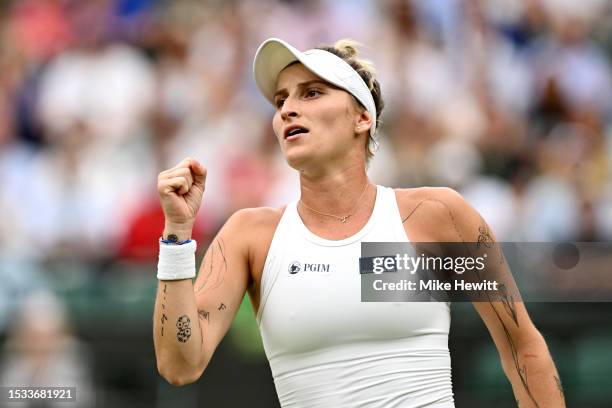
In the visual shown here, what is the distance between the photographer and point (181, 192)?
13.1 feet

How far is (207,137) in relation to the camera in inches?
377

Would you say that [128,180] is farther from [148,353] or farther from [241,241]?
[241,241]

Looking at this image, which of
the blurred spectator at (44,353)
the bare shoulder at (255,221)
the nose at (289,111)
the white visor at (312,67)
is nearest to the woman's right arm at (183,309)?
the bare shoulder at (255,221)

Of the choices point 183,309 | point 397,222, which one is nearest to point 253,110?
point 397,222

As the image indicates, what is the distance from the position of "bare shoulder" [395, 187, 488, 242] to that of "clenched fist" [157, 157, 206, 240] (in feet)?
2.90

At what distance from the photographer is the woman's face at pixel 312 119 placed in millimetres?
4457

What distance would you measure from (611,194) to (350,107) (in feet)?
14.6

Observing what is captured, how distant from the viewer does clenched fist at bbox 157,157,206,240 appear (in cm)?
394

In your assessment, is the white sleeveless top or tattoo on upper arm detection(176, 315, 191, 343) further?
the white sleeveless top

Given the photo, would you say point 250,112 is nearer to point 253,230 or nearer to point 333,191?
point 333,191

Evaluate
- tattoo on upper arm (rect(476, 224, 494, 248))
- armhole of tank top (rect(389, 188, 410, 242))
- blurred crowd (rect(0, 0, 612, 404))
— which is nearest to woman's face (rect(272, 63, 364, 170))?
armhole of tank top (rect(389, 188, 410, 242))

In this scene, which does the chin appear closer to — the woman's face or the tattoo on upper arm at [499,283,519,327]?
the woman's face

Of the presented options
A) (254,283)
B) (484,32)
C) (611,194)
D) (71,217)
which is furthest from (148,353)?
(484,32)

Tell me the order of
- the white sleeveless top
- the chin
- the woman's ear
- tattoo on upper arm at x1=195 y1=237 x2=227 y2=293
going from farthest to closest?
the woman's ear < the chin < tattoo on upper arm at x1=195 y1=237 x2=227 y2=293 < the white sleeveless top
